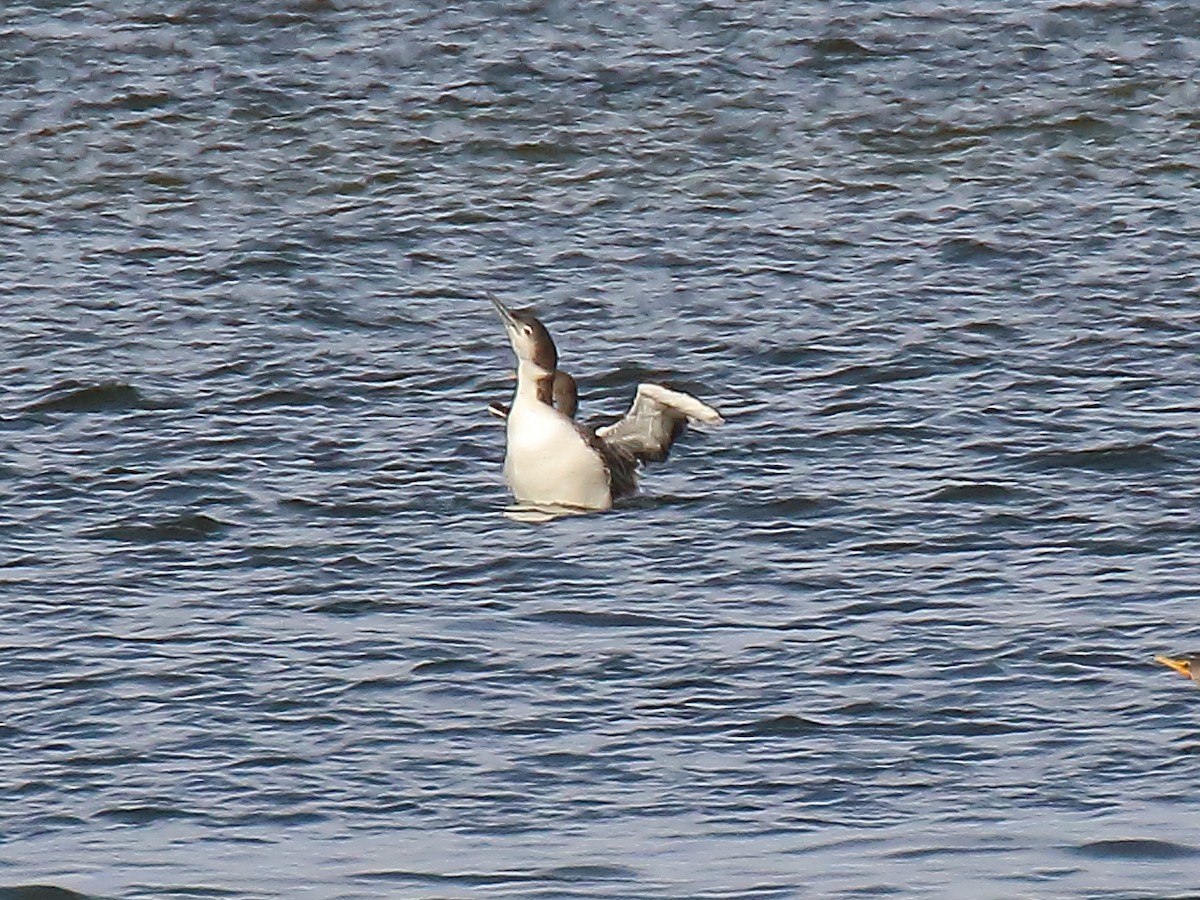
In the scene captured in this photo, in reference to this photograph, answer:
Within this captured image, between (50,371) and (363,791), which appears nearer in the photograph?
(363,791)

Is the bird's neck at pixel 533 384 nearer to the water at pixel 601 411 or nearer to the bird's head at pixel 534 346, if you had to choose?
the bird's head at pixel 534 346

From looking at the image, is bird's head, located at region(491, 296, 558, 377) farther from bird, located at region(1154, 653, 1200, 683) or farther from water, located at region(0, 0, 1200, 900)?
bird, located at region(1154, 653, 1200, 683)

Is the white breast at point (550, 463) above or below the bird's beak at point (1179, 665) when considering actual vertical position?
below

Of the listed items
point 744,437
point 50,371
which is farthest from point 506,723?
point 50,371

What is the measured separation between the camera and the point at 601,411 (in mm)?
17109

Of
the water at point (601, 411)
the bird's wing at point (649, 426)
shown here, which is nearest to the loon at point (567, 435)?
the bird's wing at point (649, 426)

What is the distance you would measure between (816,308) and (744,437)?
8.11 feet

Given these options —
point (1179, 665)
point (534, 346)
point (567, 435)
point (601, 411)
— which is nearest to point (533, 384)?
Answer: point (534, 346)

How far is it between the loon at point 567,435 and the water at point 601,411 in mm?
187

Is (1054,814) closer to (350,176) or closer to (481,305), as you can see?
(481,305)

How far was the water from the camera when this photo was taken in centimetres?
1080

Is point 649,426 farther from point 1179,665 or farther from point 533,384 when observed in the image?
point 1179,665

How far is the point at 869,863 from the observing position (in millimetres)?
10172

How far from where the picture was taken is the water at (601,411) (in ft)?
35.4
